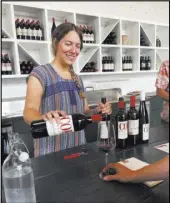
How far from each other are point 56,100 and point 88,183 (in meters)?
0.35

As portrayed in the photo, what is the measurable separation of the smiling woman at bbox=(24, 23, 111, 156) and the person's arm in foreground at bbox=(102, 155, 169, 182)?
9.0 inches

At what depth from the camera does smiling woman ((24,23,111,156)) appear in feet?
2.13

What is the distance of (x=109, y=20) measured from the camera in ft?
6.48

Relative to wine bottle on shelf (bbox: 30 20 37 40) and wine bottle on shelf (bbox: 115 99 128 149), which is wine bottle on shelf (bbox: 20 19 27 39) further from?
wine bottle on shelf (bbox: 115 99 128 149)

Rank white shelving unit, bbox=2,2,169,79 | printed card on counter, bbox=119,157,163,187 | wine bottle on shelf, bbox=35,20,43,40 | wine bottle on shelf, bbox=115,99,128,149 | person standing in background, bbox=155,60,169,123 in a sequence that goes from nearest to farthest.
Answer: person standing in background, bbox=155,60,169,123
printed card on counter, bbox=119,157,163,187
wine bottle on shelf, bbox=115,99,128,149
white shelving unit, bbox=2,2,169,79
wine bottle on shelf, bbox=35,20,43,40

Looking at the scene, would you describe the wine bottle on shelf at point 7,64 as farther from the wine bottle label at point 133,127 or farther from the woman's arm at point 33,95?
the wine bottle label at point 133,127

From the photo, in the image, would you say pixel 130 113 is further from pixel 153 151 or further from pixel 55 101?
pixel 55 101

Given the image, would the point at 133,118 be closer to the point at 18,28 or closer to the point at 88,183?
the point at 88,183

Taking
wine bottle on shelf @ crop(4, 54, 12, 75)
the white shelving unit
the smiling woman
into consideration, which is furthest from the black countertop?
wine bottle on shelf @ crop(4, 54, 12, 75)

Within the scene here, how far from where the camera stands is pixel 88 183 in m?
0.50

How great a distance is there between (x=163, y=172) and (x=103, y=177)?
0.68 ft

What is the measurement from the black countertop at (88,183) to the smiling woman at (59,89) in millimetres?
125

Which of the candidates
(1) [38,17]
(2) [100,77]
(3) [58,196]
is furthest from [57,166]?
(2) [100,77]

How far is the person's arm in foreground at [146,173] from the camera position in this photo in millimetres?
344
